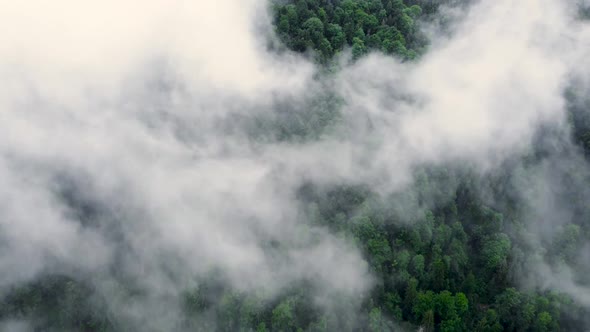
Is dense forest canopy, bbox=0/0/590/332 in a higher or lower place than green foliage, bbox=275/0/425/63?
lower

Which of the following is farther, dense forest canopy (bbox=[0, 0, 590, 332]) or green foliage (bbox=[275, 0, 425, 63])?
green foliage (bbox=[275, 0, 425, 63])

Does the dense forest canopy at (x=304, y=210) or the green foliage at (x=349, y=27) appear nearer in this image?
the dense forest canopy at (x=304, y=210)

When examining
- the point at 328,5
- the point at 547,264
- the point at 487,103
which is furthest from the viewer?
the point at 328,5

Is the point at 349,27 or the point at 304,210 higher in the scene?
the point at 349,27

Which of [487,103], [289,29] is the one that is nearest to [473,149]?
[487,103]

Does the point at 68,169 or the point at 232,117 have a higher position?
the point at 232,117

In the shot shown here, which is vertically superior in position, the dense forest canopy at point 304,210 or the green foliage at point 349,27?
the green foliage at point 349,27

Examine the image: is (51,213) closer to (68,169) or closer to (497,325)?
(68,169)

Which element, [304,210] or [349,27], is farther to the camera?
[349,27]
